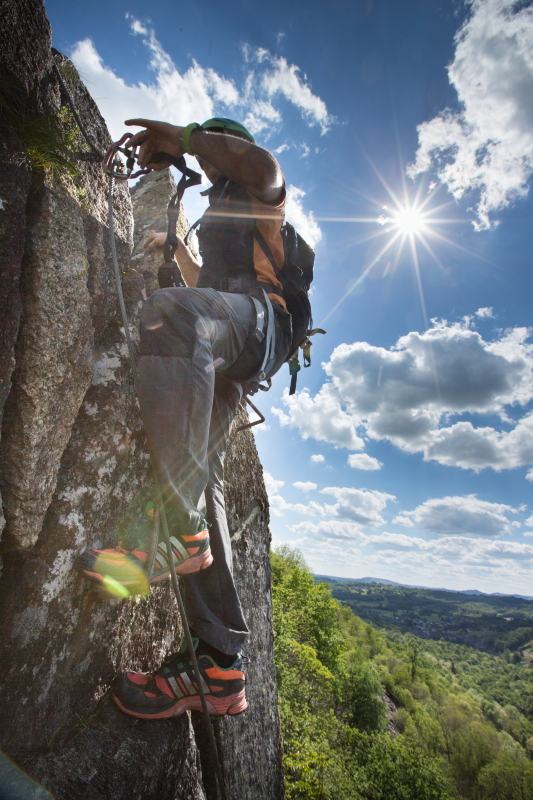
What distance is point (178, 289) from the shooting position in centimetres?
195

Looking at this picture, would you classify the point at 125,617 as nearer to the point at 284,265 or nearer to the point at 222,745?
the point at 222,745

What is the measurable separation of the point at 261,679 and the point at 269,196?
13.3 feet

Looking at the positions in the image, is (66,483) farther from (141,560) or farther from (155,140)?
(155,140)

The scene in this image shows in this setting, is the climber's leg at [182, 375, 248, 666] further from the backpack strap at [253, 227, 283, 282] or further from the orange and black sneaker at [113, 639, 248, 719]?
the backpack strap at [253, 227, 283, 282]

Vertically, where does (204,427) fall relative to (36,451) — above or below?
above

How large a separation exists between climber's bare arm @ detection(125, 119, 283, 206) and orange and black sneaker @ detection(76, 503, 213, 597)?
1980 millimetres

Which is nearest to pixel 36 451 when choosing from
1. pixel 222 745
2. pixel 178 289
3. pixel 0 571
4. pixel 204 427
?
pixel 0 571

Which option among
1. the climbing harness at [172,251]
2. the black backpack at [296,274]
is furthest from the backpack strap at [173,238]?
the black backpack at [296,274]

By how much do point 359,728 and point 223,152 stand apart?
1679 inches

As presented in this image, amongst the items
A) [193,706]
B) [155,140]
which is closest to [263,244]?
[155,140]

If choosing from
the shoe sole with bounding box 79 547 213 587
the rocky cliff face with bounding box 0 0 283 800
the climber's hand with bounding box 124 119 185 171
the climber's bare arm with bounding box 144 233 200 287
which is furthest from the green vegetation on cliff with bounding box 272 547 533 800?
the climber's hand with bounding box 124 119 185 171

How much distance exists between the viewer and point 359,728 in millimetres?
32156

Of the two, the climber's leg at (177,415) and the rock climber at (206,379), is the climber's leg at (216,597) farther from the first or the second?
the climber's leg at (177,415)

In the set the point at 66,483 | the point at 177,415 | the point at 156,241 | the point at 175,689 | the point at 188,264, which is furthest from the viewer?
the point at 188,264
